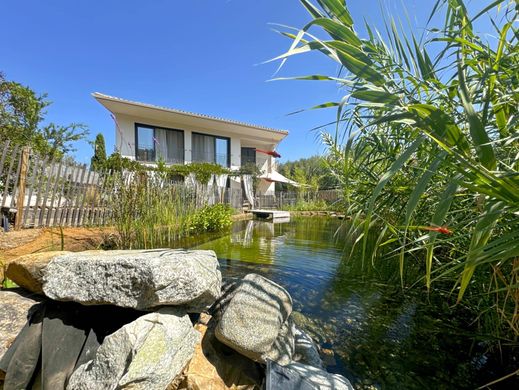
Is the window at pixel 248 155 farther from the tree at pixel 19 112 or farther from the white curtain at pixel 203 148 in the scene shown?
the tree at pixel 19 112

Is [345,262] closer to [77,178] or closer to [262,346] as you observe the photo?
[262,346]

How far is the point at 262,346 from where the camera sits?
5.19ft

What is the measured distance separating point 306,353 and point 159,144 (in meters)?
13.5

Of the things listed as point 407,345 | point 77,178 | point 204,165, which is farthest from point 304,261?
point 204,165

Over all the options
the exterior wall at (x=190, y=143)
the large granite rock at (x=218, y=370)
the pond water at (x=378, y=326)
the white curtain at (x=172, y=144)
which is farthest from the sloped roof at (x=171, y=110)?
the large granite rock at (x=218, y=370)

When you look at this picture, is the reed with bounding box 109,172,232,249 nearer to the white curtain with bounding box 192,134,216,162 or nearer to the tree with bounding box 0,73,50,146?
the tree with bounding box 0,73,50,146

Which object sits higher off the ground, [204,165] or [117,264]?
[204,165]

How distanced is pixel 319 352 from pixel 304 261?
8.51 ft

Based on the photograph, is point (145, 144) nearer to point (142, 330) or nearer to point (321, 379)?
point (142, 330)

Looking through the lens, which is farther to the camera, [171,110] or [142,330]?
[171,110]

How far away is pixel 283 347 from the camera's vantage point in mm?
1722

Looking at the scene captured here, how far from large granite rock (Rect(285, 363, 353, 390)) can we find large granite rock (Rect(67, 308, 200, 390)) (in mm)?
Answer: 699

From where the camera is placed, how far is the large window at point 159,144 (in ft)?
45.4

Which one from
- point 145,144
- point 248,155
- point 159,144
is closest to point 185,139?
point 159,144
